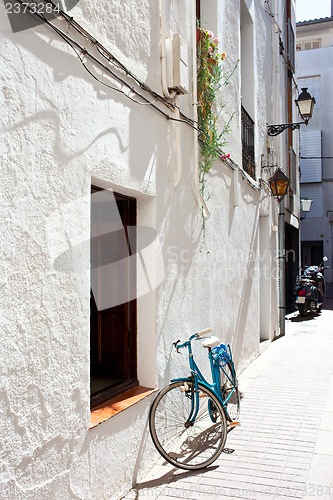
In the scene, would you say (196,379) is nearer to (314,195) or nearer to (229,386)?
(229,386)

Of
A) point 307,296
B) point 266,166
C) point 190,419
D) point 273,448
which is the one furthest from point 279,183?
point 190,419

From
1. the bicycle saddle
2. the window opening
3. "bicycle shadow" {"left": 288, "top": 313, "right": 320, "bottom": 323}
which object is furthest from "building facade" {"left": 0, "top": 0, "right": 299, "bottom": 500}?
"bicycle shadow" {"left": 288, "top": 313, "right": 320, "bottom": 323}

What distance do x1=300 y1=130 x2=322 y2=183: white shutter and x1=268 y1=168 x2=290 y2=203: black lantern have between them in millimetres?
15254

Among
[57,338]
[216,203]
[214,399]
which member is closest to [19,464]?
[57,338]

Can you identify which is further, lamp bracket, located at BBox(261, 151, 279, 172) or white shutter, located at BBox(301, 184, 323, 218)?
white shutter, located at BBox(301, 184, 323, 218)

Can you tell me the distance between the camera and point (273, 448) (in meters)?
4.61

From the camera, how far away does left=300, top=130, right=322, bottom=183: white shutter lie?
78.6 ft

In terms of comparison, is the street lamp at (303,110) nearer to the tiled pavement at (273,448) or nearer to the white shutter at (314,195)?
the tiled pavement at (273,448)

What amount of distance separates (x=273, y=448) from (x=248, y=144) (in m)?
5.23

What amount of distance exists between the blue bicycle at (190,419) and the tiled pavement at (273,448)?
0.44 ft

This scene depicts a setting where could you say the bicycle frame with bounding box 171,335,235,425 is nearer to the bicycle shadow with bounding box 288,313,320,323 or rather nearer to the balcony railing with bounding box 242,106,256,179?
the balcony railing with bounding box 242,106,256,179

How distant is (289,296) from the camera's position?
15.3 meters

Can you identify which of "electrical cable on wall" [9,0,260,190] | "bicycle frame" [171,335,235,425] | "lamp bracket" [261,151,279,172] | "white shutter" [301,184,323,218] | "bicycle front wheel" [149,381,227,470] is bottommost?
"bicycle front wheel" [149,381,227,470]

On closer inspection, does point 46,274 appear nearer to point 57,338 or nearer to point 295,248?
point 57,338
